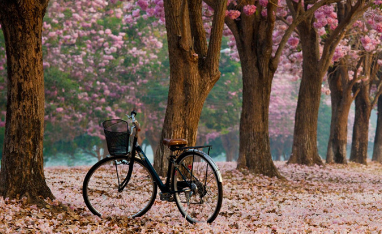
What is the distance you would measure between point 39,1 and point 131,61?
21198mm

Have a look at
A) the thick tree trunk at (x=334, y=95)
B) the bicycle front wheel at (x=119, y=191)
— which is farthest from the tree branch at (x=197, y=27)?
the thick tree trunk at (x=334, y=95)

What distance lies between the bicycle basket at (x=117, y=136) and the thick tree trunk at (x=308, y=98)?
39.3 feet

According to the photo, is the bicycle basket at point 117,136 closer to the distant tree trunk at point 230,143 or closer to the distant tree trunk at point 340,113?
the distant tree trunk at point 340,113

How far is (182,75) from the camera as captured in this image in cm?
1005

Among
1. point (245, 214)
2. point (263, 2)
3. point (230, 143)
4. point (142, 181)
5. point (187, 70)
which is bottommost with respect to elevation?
point (245, 214)

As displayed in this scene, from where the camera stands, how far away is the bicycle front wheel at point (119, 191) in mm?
6562

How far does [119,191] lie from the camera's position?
22.1ft

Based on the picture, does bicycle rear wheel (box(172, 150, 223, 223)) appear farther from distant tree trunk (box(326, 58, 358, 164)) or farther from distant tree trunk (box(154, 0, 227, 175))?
distant tree trunk (box(326, 58, 358, 164))

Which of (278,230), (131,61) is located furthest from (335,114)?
(278,230)

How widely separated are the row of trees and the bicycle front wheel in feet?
2.38

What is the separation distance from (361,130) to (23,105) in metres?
19.8

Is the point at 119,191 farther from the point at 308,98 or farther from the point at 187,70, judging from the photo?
the point at 308,98

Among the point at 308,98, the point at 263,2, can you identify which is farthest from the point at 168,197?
the point at 308,98

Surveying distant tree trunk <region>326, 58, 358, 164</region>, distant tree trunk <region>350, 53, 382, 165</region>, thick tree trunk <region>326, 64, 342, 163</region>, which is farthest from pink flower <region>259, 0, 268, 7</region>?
distant tree trunk <region>350, 53, 382, 165</region>
